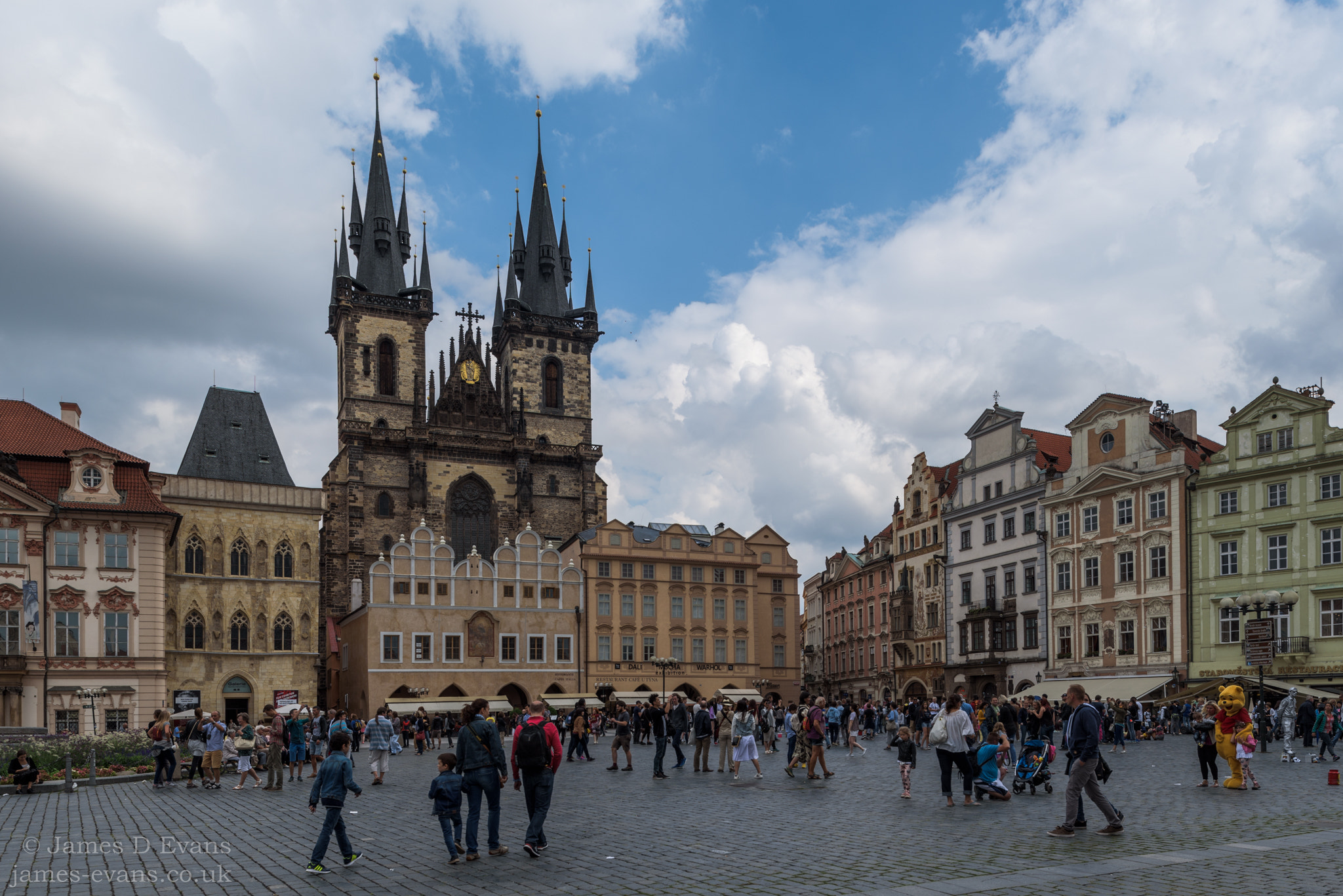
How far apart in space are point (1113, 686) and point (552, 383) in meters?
47.0

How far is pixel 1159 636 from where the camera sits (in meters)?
49.0

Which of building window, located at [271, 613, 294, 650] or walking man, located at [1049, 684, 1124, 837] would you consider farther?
building window, located at [271, 613, 294, 650]

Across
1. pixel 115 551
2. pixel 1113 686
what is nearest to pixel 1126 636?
pixel 1113 686

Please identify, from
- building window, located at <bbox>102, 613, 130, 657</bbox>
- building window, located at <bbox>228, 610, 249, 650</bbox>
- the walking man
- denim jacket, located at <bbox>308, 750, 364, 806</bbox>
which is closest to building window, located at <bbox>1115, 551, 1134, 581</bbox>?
building window, located at <bbox>228, 610, 249, 650</bbox>

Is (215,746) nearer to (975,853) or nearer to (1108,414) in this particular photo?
(975,853)

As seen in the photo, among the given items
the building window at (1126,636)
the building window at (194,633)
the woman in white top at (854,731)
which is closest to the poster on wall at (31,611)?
the building window at (194,633)

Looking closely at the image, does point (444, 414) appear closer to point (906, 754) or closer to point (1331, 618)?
point (1331, 618)

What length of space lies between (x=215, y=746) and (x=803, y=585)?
271 ft

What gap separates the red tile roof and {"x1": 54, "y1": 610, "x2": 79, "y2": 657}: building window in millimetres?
41780

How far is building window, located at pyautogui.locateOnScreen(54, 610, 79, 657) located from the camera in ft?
144

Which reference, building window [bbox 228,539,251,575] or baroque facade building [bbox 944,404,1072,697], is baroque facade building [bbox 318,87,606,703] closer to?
building window [bbox 228,539,251,575]

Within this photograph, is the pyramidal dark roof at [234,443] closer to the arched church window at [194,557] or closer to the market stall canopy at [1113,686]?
the arched church window at [194,557]

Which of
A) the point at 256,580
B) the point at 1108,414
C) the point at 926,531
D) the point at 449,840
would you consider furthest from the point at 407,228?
the point at 449,840

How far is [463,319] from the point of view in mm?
83250
